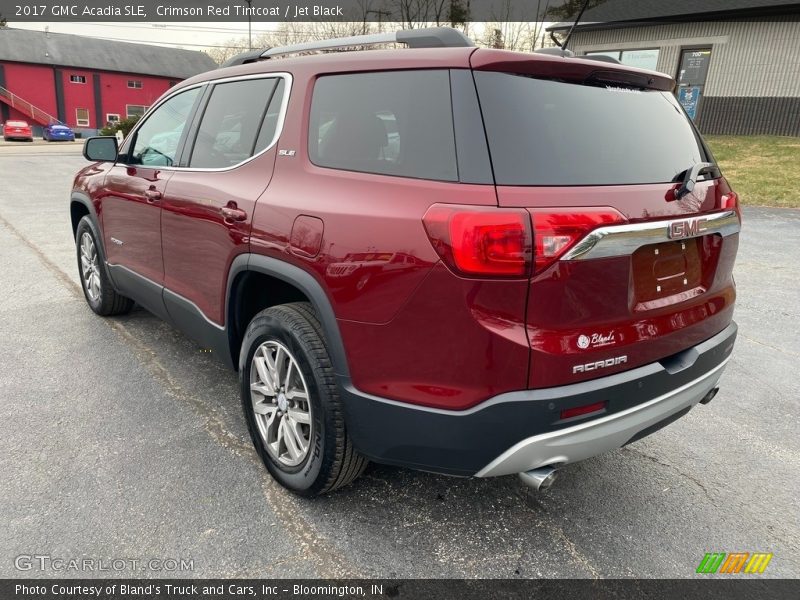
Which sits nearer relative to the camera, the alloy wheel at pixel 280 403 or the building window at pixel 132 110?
the alloy wheel at pixel 280 403

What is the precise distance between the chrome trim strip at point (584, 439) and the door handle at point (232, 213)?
153cm

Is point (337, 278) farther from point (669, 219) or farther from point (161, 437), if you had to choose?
point (161, 437)

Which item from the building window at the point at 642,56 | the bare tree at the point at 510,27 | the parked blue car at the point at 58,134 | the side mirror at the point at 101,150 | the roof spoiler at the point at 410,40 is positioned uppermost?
the bare tree at the point at 510,27

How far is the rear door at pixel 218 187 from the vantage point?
2.70m

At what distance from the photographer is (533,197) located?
1871 mm

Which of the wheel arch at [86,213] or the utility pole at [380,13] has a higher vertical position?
the utility pole at [380,13]

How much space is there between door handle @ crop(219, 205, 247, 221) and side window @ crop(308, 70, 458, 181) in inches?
18.1

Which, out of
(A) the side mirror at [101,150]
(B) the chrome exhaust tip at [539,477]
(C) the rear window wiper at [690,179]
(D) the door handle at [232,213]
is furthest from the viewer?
(A) the side mirror at [101,150]

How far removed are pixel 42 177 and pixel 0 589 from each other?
16866mm

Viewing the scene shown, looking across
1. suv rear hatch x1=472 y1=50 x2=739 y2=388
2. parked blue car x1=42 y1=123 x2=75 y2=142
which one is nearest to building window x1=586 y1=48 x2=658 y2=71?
suv rear hatch x1=472 y1=50 x2=739 y2=388

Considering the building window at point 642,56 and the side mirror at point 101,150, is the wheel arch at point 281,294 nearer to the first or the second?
the side mirror at point 101,150

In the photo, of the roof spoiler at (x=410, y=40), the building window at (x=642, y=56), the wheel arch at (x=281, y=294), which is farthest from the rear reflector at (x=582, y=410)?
the building window at (x=642, y=56)

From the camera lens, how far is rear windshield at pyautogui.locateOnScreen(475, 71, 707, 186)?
1944 mm

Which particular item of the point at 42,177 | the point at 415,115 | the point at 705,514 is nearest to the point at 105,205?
the point at 415,115
